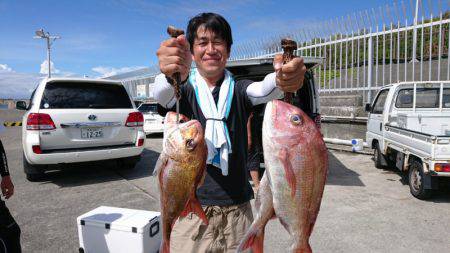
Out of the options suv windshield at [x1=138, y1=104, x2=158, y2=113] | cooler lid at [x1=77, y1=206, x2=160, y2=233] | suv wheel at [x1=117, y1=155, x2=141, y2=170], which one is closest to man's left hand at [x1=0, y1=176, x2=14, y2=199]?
cooler lid at [x1=77, y1=206, x2=160, y2=233]

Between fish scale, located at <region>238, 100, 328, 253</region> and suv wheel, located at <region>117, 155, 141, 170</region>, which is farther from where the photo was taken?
suv wheel, located at <region>117, 155, 141, 170</region>

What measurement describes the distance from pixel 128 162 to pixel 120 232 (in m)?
4.49

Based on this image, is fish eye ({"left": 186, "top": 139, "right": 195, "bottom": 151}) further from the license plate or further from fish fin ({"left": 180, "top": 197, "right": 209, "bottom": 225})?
the license plate

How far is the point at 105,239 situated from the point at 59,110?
3.65 m

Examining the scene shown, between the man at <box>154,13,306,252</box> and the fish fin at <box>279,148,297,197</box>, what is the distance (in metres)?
0.55

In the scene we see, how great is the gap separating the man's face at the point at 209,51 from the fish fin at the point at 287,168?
0.76m

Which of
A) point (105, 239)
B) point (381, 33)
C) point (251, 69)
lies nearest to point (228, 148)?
point (105, 239)

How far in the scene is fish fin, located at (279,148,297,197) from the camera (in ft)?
4.53

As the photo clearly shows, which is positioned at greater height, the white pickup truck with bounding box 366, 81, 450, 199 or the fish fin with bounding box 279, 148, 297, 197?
the fish fin with bounding box 279, 148, 297, 197

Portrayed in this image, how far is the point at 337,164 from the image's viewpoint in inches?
328

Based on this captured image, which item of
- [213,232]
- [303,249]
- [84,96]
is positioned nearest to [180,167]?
[303,249]

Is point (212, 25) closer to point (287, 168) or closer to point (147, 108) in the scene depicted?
point (287, 168)

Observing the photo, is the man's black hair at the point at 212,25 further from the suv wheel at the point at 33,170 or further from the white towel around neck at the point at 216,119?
the suv wheel at the point at 33,170

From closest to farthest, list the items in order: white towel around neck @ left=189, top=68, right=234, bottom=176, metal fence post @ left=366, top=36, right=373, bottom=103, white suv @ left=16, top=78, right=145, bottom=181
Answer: white towel around neck @ left=189, top=68, right=234, bottom=176 < white suv @ left=16, top=78, right=145, bottom=181 < metal fence post @ left=366, top=36, right=373, bottom=103
